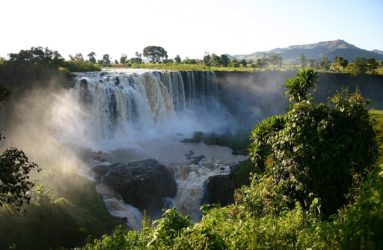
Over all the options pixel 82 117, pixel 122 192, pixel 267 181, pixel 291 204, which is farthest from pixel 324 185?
pixel 82 117

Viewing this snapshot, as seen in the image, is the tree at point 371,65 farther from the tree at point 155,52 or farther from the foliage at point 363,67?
the tree at point 155,52

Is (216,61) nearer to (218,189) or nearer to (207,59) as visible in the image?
(207,59)

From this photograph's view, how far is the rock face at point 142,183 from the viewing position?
1075 inches

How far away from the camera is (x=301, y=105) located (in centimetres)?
1591

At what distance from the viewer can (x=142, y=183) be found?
27812 millimetres

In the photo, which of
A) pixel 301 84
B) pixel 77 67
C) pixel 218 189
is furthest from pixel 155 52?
pixel 301 84

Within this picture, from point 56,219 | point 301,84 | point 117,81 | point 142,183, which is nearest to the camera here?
point 56,219

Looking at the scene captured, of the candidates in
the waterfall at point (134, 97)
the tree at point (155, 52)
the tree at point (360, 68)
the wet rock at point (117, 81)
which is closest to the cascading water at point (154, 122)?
the waterfall at point (134, 97)

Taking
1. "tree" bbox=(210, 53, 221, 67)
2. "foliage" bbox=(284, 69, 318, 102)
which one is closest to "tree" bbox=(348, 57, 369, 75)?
"tree" bbox=(210, 53, 221, 67)

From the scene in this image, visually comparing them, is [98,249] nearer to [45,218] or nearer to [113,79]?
[45,218]

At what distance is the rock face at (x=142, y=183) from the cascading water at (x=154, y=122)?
1150 mm

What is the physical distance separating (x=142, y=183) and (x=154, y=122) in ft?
68.4

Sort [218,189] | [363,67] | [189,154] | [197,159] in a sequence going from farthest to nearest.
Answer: [363,67] → [189,154] → [197,159] → [218,189]

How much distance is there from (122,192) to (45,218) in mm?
7902
